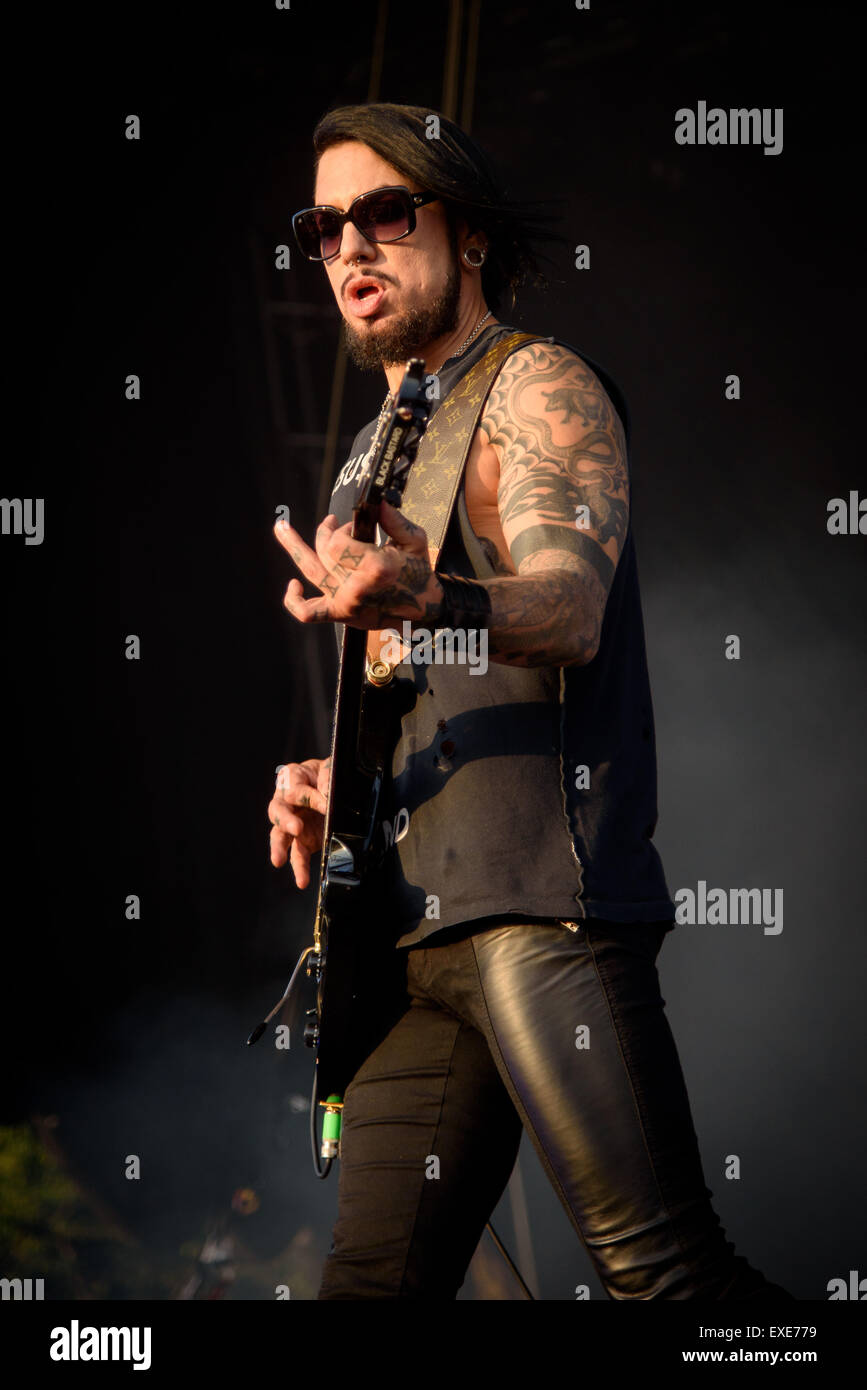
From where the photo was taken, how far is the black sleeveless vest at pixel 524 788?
183 cm

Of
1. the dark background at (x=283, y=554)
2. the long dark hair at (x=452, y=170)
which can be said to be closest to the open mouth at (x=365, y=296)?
the long dark hair at (x=452, y=170)

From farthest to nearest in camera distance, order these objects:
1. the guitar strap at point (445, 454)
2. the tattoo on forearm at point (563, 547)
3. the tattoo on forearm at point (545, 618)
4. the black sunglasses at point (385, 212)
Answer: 1. the black sunglasses at point (385, 212)
2. the guitar strap at point (445, 454)
3. the tattoo on forearm at point (563, 547)
4. the tattoo on forearm at point (545, 618)

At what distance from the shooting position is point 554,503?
69.4 inches

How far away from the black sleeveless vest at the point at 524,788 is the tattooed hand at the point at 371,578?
34cm

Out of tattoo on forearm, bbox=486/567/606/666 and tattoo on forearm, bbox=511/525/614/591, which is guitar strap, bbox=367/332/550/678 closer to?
tattoo on forearm, bbox=511/525/614/591

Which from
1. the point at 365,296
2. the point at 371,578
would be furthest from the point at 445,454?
the point at 371,578

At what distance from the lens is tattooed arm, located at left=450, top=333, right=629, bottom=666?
1627 mm

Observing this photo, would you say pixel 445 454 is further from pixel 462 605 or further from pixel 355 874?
pixel 355 874

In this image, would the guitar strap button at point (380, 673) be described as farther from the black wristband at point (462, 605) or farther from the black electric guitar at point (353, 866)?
the black wristband at point (462, 605)

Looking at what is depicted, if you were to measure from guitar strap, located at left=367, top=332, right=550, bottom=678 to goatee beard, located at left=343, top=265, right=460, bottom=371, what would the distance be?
0.66 feet

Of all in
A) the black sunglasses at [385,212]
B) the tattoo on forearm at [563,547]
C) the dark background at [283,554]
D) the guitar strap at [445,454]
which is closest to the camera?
the tattoo on forearm at [563,547]

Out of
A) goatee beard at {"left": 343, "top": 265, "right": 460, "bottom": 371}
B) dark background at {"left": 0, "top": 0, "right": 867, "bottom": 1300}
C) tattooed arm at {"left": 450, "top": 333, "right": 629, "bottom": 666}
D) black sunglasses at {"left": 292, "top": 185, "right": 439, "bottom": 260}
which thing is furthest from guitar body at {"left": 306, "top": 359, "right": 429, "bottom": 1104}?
dark background at {"left": 0, "top": 0, "right": 867, "bottom": 1300}

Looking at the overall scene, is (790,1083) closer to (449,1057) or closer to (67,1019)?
(67,1019)
